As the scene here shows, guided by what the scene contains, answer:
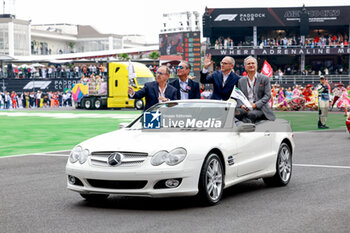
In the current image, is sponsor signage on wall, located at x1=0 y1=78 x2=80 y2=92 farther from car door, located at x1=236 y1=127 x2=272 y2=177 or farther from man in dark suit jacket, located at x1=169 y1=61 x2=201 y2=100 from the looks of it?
car door, located at x1=236 y1=127 x2=272 y2=177

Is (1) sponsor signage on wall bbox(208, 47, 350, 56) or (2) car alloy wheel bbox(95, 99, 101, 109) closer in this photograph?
(2) car alloy wheel bbox(95, 99, 101, 109)

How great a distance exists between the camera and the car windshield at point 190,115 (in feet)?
26.4

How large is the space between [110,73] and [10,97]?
15608 mm

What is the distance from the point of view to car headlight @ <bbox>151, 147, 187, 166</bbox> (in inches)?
273

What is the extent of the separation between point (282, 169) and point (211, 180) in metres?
2.20

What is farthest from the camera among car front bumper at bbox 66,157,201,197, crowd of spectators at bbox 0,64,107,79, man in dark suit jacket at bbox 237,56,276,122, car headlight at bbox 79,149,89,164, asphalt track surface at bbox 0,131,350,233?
crowd of spectators at bbox 0,64,107,79

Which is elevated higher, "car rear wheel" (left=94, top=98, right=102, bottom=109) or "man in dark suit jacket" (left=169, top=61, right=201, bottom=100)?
"man in dark suit jacket" (left=169, top=61, right=201, bottom=100)

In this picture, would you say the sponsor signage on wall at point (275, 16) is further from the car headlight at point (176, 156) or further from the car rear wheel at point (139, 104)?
the car headlight at point (176, 156)

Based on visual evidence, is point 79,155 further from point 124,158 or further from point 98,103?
point 98,103

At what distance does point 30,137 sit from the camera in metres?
19.4

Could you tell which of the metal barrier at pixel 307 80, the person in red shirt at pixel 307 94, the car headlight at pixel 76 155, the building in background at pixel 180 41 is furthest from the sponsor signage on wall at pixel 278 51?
the car headlight at pixel 76 155

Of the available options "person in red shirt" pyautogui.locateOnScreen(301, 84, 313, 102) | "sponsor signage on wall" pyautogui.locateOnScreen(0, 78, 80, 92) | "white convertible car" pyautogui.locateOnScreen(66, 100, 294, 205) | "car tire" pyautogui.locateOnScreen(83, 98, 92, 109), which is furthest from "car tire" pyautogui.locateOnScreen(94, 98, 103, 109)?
"white convertible car" pyautogui.locateOnScreen(66, 100, 294, 205)

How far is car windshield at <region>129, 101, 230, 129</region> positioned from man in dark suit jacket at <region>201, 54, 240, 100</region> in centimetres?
155

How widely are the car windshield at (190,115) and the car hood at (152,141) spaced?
357 millimetres
